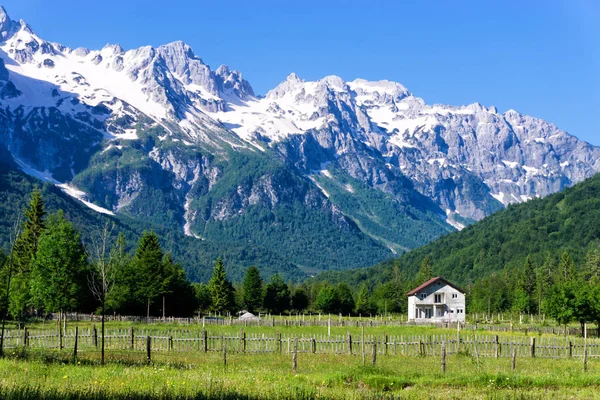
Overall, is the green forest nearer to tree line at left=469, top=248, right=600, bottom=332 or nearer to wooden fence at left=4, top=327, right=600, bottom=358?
tree line at left=469, top=248, right=600, bottom=332

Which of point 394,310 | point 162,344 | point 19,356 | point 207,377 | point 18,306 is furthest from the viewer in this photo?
point 394,310

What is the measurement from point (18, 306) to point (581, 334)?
210 ft

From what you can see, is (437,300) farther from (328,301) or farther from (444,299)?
(328,301)

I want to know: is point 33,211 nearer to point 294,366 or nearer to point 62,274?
point 62,274

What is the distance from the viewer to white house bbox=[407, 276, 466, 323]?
130 metres

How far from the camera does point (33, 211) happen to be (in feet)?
299

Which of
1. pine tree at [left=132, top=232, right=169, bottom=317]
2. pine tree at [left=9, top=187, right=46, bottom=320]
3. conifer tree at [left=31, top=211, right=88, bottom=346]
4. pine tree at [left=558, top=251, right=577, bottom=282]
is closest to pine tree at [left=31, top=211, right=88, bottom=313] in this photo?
conifer tree at [left=31, top=211, right=88, bottom=346]

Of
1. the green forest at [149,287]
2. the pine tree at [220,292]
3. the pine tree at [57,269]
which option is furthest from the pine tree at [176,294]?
the pine tree at [57,269]

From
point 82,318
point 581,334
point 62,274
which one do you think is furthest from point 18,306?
point 581,334

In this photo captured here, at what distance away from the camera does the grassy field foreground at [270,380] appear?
24156 mm

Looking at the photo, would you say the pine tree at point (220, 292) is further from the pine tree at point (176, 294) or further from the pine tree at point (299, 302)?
the pine tree at point (299, 302)

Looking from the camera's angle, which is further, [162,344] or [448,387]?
[162,344]

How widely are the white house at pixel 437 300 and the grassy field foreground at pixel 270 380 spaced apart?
86922mm

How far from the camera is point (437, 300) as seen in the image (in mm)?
130750
